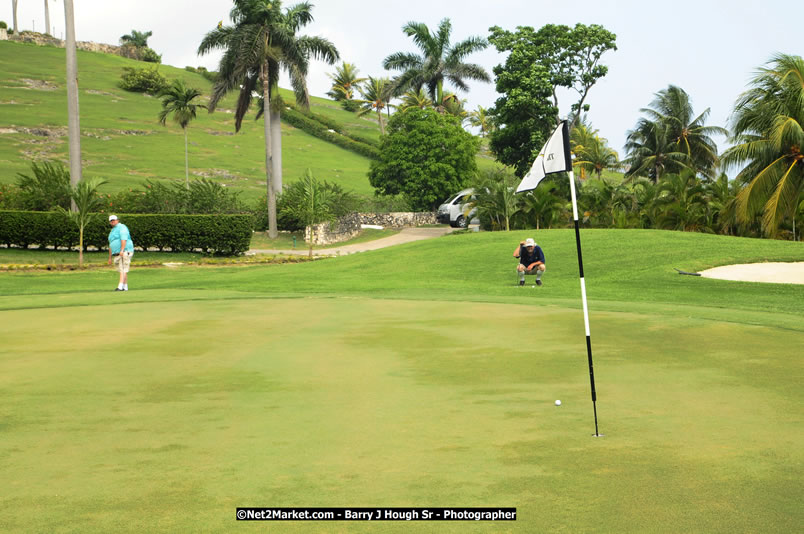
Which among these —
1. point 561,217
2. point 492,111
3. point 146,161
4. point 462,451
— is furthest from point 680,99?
point 462,451

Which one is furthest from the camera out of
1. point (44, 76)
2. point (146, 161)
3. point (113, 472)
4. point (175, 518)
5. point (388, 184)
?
point (44, 76)

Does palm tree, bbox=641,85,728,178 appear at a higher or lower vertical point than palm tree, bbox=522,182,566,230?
higher

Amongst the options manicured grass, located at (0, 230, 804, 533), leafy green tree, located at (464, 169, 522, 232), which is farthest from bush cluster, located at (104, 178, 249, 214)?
manicured grass, located at (0, 230, 804, 533)

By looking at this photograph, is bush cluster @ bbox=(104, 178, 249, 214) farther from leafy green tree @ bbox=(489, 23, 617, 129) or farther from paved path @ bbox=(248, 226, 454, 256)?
leafy green tree @ bbox=(489, 23, 617, 129)

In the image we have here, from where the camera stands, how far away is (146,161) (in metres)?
79.7

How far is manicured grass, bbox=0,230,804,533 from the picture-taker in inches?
174

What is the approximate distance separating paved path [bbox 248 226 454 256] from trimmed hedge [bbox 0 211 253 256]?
13.3ft

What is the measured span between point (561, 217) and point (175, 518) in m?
37.9

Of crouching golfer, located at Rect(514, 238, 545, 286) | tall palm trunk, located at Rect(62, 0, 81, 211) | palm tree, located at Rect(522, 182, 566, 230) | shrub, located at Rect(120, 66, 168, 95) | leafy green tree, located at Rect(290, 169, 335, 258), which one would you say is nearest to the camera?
crouching golfer, located at Rect(514, 238, 545, 286)

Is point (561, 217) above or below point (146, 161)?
below

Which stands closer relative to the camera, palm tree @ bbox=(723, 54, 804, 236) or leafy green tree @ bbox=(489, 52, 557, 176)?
palm tree @ bbox=(723, 54, 804, 236)

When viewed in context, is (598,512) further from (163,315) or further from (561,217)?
(561,217)

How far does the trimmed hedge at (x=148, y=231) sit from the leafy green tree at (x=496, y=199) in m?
13.1

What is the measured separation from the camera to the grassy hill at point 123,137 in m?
76.2
